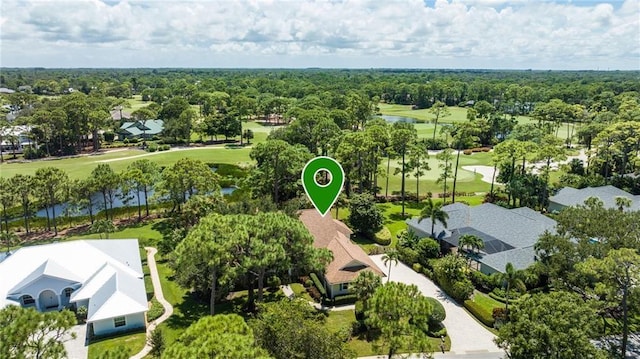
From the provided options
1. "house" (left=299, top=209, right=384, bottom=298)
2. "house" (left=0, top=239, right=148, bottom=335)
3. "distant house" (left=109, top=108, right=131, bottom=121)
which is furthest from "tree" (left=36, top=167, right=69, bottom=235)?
"distant house" (left=109, top=108, right=131, bottom=121)

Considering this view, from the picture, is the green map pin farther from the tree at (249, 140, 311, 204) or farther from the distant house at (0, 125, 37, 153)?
the distant house at (0, 125, 37, 153)

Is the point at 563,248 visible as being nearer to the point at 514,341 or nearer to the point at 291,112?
the point at 514,341

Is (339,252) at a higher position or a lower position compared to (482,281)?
higher

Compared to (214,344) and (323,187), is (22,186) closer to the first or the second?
(323,187)

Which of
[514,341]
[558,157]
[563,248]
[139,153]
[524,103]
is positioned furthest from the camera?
[524,103]

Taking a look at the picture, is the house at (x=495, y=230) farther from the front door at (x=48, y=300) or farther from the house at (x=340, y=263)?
the front door at (x=48, y=300)

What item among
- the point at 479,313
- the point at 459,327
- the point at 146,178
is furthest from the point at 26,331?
the point at 146,178

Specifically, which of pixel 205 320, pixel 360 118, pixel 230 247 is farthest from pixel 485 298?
pixel 360 118
